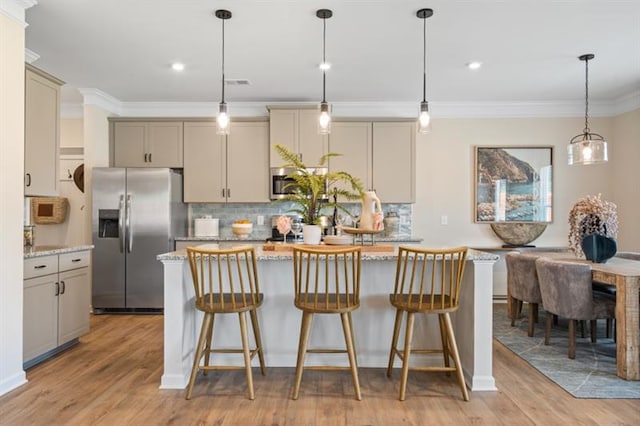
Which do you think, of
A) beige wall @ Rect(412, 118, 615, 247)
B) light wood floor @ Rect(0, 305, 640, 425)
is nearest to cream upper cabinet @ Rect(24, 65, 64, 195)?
light wood floor @ Rect(0, 305, 640, 425)

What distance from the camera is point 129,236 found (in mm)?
4727

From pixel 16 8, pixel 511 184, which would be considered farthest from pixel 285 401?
pixel 511 184

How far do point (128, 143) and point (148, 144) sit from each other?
25 centimetres

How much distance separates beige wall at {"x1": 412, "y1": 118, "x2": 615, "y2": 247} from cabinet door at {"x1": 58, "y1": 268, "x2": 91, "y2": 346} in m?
3.81

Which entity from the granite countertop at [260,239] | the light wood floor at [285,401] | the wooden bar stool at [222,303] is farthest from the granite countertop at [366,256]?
the granite countertop at [260,239]

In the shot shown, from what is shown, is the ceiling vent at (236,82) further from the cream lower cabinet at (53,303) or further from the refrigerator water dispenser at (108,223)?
the cream lower cabinet at (53,303)

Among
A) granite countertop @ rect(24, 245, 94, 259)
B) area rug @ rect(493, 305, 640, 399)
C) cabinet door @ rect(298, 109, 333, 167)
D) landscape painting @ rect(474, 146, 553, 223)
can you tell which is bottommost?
area rug @ rect(493, 305, 640, 399)

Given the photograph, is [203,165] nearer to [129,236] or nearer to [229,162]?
[229,162]

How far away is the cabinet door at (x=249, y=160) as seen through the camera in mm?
5188

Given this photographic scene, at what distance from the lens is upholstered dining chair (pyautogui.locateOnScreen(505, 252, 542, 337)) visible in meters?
3.73

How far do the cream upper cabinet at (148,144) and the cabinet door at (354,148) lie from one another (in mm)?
1981

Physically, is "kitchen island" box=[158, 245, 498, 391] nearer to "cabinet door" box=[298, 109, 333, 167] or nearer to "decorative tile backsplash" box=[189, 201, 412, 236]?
"cabinet door" box=[298, 109, 333, 167]

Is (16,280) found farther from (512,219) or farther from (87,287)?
(512,219)

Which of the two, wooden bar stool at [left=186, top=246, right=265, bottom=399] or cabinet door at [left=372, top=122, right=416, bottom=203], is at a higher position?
cabinet door at [left=372, top=122, right=416, bottom=203]
